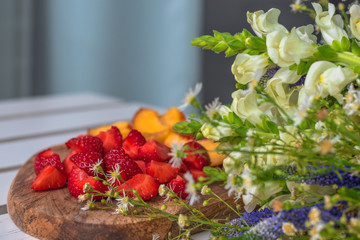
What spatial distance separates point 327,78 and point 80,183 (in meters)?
0.41

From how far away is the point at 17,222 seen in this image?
77 centimetres

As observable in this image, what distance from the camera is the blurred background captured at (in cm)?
296

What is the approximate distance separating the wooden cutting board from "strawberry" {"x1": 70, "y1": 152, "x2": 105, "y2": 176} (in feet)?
0.16

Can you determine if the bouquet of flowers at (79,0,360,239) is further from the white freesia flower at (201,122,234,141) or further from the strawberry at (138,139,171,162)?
the strawberry at (138,139,171,162)

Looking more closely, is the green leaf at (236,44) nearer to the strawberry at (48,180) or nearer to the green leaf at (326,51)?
the green leaf at (326,51)

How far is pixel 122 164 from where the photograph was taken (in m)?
0.79

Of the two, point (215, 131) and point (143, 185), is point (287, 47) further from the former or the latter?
point (143, 185)

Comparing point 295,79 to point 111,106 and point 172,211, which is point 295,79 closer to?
point 172,211

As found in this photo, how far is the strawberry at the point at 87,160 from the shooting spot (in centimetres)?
80

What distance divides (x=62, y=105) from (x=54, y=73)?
5.44 feet

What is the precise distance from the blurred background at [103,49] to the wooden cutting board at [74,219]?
2.08 m

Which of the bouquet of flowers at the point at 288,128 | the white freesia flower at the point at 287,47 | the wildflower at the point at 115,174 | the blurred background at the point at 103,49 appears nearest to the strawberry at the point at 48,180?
the wildflower at the point at 115,174

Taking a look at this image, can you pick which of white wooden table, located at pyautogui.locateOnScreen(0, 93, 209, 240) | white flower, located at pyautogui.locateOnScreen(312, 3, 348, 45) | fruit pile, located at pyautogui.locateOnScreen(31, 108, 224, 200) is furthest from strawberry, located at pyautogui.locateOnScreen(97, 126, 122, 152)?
white flower, located at pyautogui.locateOnScreen(312, 3, 348, 45)

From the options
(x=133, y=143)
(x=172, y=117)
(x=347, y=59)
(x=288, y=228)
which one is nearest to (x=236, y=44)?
(x=347, y=59)
